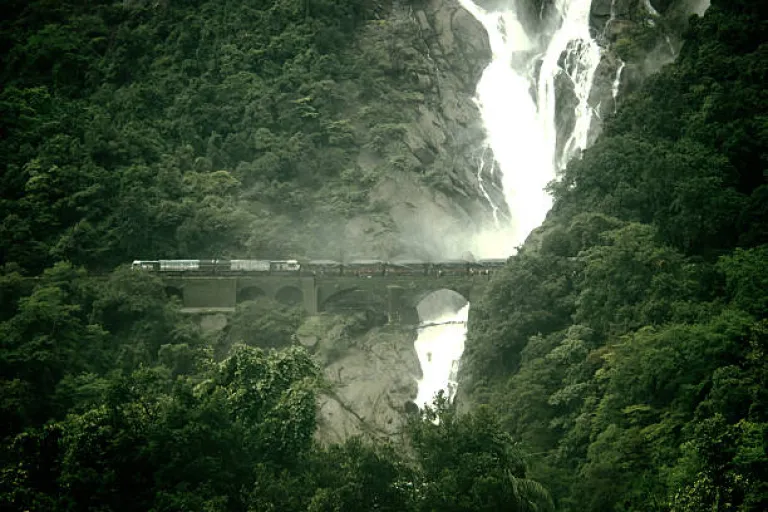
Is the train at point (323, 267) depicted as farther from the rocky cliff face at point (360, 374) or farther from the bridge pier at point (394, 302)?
the rocky cliff face at point (360, 374)

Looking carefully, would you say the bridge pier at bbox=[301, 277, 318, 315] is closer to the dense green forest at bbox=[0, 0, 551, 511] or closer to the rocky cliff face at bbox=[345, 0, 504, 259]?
the dense green forest at bbox=[0, 0, 551, 511]

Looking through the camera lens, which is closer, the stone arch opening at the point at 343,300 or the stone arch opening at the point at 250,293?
the stone arch opening at the point at 343,300

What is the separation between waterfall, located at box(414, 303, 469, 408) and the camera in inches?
3907

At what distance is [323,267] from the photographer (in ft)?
348

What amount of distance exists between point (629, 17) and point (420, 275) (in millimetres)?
31411

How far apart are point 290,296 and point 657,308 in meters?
30.3

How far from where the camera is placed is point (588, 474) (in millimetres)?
73250

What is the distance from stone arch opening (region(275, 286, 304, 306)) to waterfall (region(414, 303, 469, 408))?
7.82 metres

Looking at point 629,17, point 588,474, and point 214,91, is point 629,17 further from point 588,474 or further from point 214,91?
point 588,474

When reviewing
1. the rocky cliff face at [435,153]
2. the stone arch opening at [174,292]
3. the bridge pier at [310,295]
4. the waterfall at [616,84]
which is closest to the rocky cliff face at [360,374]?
the bridge pier at [310,295]

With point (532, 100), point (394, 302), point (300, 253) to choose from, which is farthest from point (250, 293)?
point (532, 100)

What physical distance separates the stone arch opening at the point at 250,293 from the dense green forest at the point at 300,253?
3.63 metres

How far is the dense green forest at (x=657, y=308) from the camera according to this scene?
230ft

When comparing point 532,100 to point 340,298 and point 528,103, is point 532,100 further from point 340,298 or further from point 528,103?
point 340,298
